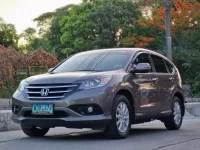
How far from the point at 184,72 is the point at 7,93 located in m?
13.3

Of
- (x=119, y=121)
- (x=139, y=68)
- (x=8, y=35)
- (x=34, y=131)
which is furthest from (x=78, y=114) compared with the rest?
(x=8, y=35)

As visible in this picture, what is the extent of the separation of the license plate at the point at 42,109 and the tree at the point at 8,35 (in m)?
78.6

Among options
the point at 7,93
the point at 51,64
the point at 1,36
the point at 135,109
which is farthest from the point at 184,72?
the point at 1,36

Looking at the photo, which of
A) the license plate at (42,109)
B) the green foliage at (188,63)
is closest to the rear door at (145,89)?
the license plate at (42,109)

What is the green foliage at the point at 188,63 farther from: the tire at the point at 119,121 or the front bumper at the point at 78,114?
the front bumper at the point at 78,114

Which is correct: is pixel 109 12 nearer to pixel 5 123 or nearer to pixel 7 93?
pixel 7 93

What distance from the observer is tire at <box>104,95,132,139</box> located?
8.24m

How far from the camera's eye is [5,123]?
1027 centimetres

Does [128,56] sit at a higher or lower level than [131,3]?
lower

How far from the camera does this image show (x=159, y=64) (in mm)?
10555

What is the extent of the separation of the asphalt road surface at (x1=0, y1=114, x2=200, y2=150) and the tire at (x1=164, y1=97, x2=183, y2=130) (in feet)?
1.56

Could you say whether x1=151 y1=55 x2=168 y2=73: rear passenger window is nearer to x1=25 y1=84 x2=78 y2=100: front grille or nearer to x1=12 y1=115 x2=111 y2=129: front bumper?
x1=12 y1=115 x2=111 y2=129: front bumper

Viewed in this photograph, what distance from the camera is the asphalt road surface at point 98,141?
24.6 feet

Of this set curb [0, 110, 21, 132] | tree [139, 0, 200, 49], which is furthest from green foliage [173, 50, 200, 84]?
curb [0, 110, 21, 132]
